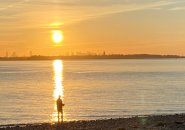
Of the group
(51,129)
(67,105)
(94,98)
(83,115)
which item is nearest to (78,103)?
(67,105)

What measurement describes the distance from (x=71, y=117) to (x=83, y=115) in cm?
243

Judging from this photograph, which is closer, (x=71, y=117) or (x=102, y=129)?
(x=102, y=129)

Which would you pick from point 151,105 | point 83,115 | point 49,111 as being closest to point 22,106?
point 49,111

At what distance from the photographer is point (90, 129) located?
28125 mm

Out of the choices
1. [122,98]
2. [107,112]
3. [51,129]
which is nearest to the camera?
[51,129]

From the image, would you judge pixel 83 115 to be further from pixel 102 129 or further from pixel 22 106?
pixel 102 129

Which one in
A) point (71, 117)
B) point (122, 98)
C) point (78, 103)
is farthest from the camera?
point (122, 98)

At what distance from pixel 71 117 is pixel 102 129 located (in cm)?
2295

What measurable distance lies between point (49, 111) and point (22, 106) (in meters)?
6.36

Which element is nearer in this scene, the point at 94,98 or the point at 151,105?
the point at 151,105

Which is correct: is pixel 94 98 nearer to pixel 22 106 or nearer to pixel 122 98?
pixel 122 98

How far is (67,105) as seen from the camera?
64062 mm

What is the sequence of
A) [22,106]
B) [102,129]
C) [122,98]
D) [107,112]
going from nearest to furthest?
1. [102,129]
2. [107,112]
3. [22,106]
4. [122,98]

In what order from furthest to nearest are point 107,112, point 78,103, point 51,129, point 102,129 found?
point 78,103
point 107,112
point 51,129
point 102,129
